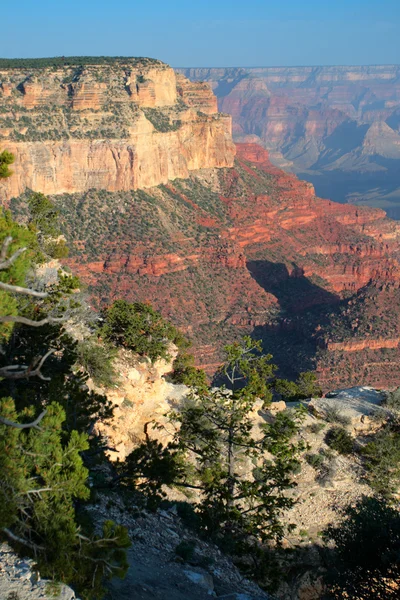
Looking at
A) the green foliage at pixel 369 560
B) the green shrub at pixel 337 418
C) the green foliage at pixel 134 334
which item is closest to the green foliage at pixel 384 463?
the green shrub at pixel 337 418

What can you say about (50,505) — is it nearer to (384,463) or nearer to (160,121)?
(384,463)

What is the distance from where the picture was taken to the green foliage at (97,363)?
1753 centimetres

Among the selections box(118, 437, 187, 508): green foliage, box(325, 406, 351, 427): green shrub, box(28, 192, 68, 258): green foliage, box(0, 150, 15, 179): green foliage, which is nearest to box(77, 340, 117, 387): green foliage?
box(118, 437, 187, 508): green foliage

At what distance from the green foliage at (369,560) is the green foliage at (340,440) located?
8.22m

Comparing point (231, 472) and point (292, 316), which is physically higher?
point (231, 472)

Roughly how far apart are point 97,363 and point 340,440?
994cm

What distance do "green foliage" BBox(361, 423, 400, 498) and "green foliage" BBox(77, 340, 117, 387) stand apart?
9.41m

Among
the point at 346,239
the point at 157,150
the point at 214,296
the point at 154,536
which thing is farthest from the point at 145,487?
the point at 346,239

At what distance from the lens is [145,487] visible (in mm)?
15812

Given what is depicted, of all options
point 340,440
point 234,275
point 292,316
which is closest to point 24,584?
point 340,440

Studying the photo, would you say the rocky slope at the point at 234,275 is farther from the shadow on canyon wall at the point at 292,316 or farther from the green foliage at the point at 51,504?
the green foliage at the point at 51,504

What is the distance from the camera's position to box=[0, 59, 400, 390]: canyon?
54.6m

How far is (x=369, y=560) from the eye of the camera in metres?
13.4

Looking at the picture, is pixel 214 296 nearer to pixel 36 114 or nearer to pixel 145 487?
pixel 36 114
